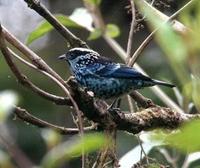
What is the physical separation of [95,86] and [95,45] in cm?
328

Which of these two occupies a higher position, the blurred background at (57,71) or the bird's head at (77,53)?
the bird's head at (77,53)

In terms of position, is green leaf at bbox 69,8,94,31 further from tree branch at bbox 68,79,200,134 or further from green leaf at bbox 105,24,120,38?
tree branch at bbox 68,79,200,134

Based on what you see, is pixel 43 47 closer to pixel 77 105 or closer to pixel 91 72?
pixel 91 72

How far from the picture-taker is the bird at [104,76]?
8.92ft

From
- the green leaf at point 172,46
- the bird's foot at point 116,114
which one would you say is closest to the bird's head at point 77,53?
the bird's foot at point 116,114

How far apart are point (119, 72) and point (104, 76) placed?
0.29 ft

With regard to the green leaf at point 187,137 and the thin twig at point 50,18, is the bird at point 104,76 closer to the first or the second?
the thin twig at point 50,18

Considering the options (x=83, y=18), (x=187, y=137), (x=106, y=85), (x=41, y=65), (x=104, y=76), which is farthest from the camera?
(x=83, y=18)

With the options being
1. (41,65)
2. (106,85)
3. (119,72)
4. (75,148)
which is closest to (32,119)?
(41,65)

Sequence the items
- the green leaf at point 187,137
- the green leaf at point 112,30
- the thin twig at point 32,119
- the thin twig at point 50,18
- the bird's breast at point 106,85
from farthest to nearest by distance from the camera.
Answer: the green leaf at point 112,30 → the bird's breast at point 106,85 → the thin twig at point 50,18 → the thin twig at point 32,119 → the green leaf at point 187,137

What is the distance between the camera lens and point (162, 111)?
8.75 ft

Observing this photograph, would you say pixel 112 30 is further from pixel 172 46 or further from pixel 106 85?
pixel 172 46

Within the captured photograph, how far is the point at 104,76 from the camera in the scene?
9.38 feet

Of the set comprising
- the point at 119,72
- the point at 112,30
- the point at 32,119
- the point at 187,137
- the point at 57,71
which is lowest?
the point at 57,71
